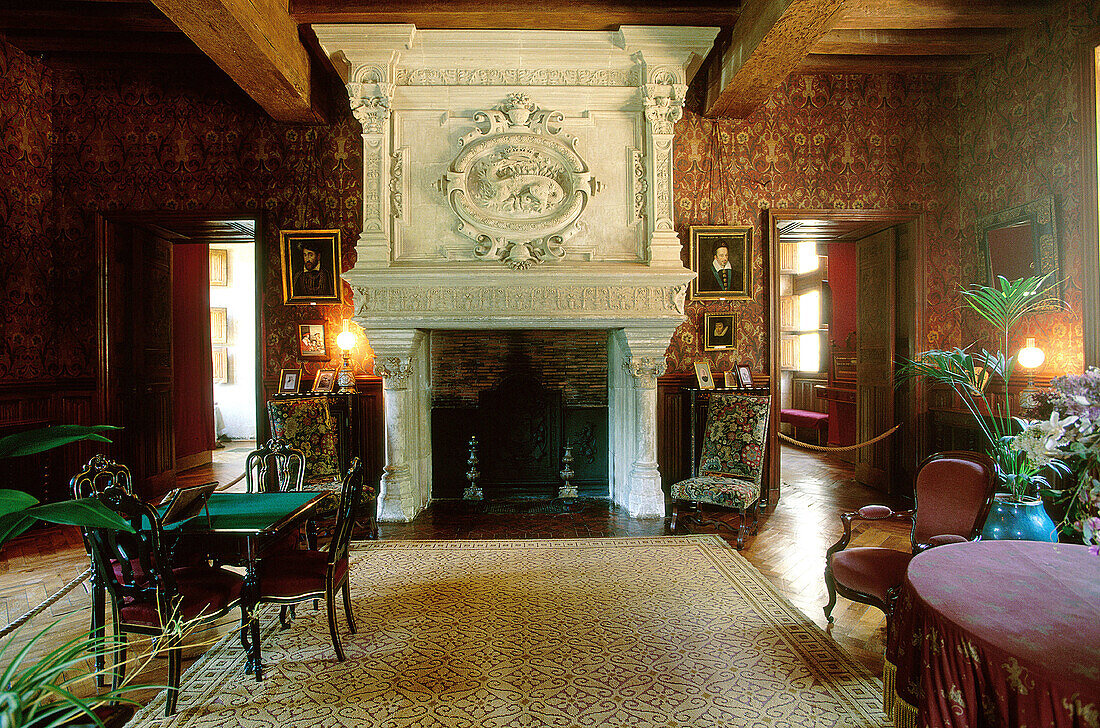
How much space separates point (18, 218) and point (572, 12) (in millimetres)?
5182

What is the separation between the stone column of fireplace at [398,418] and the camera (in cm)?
505

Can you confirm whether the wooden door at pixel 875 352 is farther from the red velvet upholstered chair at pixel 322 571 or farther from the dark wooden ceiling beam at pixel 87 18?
the dark wooden ceiling beam at pixel 87 18

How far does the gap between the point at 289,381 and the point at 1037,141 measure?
6810 mm

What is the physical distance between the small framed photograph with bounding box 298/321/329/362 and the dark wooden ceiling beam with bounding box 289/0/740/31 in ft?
8.52

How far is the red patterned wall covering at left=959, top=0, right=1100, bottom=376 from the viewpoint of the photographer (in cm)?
429

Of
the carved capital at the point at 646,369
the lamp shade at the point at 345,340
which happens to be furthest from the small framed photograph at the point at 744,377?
the lamp shade at the point at 345,340

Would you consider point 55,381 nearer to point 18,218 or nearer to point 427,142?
point 18,218

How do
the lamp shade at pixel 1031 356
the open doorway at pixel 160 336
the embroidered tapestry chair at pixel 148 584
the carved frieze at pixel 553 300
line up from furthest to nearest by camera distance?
1. the open doorway at pixel 160 336
2. the carved frieze at pixel 553 300
3. the lamp shade at pixel 1031 356
4. the embroidered tapestry chair at pixel 148 584

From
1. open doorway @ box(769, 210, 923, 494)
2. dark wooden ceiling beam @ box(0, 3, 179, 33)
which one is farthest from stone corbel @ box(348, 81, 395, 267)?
open doorway @ box(769, 210, 923, 494)

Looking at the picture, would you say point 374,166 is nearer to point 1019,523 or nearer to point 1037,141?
point 1019,523

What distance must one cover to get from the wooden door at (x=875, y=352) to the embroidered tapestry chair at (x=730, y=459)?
1.82 m

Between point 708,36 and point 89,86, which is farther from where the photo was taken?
point 89,86

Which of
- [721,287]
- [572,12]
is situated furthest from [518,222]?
[721,287]

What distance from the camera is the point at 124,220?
211 inches
